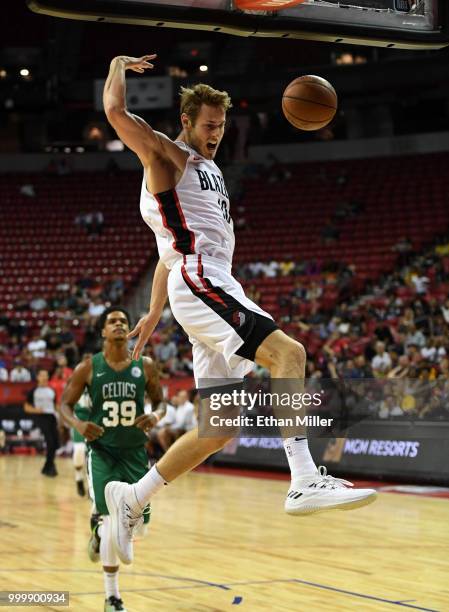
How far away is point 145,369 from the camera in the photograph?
297 inches

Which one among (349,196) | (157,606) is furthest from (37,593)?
(349,196)

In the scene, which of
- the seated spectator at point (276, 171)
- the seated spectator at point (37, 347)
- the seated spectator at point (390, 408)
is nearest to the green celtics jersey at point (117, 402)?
the seated spectator at point (390, 408)

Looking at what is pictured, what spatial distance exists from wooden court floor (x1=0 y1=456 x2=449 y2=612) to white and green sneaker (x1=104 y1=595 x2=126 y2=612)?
0.26 metres

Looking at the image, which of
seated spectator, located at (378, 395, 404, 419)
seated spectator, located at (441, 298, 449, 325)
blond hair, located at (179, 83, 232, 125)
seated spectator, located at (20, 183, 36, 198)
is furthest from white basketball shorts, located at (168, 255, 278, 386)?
seated spectator, located at (20, 183, 36, 198)

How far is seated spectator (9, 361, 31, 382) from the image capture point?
20.5 metres

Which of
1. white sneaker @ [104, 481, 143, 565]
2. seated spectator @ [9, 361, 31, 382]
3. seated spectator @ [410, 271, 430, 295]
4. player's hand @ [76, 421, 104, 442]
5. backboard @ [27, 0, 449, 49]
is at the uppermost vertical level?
backboard @ [27, 0, 449, 49]

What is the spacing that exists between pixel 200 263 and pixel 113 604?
2625 millimetres

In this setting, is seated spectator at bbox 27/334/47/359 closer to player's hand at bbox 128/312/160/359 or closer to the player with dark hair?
the player with dark hair

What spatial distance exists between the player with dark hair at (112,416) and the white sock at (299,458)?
2.09 meters

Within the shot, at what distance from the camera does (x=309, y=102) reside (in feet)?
18.3

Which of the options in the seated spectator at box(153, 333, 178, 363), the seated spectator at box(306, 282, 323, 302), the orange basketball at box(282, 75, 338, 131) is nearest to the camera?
the orange basketball at box(282, 75, 338, 131)

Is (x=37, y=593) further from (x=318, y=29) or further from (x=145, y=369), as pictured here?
(x=318, y=29)

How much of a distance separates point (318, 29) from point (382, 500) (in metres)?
8.03

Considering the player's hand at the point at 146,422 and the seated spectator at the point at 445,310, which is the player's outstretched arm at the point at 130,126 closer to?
the player's hand at the point at 146,422
